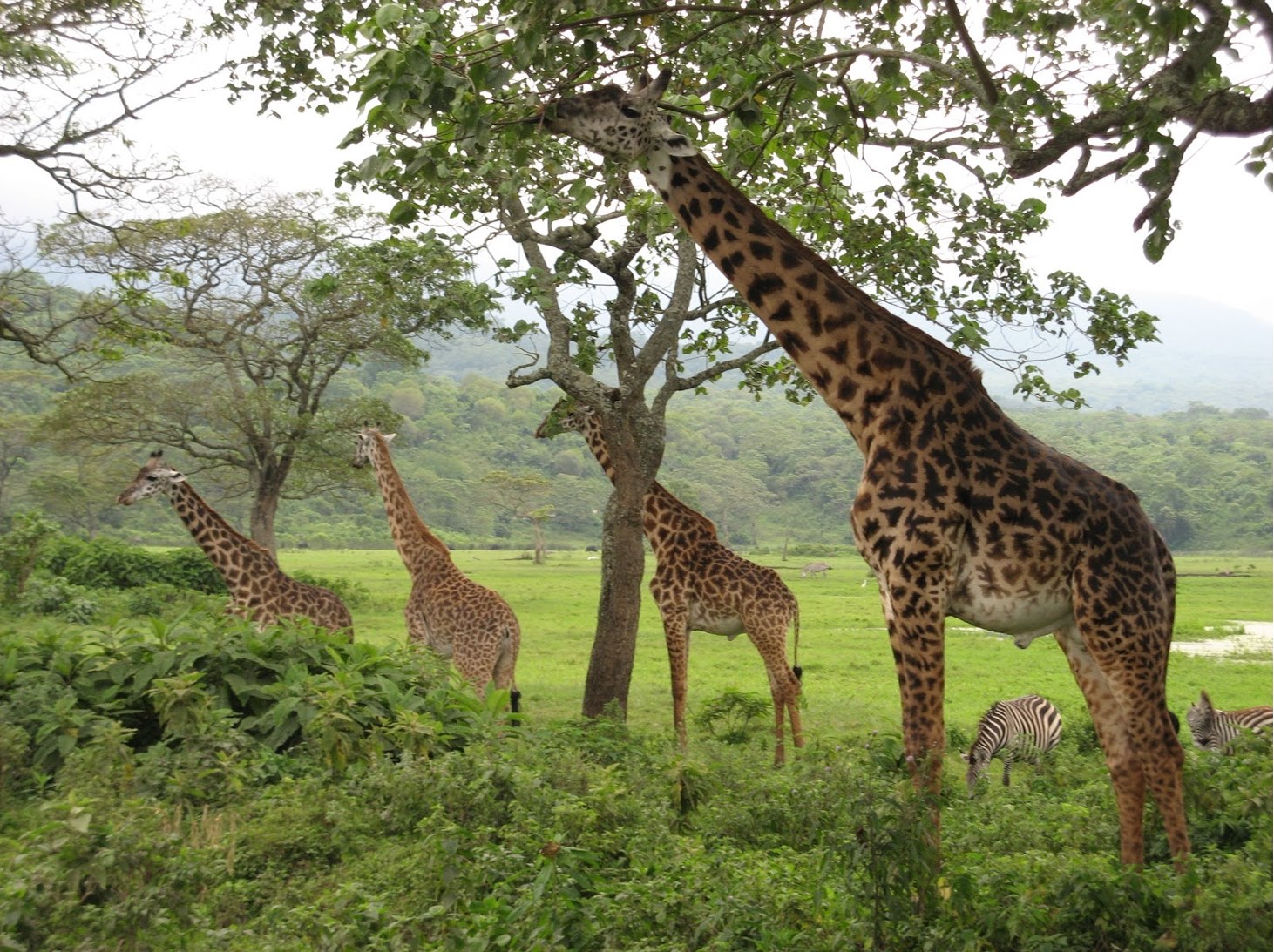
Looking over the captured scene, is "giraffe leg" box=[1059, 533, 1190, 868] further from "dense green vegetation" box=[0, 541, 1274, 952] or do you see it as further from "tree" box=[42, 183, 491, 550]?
"tree" box=[42, 183, 491, 550]

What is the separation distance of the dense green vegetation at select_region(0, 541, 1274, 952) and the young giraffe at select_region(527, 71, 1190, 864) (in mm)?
449

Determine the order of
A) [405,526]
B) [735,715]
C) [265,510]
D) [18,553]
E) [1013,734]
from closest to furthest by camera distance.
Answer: [1013,734] < [735,715] < [405,526] < [18,553] < [265,510]

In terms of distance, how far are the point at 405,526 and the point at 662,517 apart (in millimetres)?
2644

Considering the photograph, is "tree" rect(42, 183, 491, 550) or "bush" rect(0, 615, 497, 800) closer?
"bush" rect(0, 615, 497, 800)

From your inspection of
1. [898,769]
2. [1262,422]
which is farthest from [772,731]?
[1262,422]

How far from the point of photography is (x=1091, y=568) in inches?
195

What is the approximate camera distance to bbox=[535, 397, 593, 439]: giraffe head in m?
10.3

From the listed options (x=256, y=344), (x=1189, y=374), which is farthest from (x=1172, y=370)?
(x=256, y=344)

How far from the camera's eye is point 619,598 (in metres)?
9.75

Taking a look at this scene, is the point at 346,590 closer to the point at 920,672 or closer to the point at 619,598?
the point at 619,598

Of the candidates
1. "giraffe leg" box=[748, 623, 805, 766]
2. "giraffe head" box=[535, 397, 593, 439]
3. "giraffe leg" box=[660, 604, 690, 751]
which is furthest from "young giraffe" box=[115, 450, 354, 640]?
"giraffe leg" box=[748, 623, 805, 766]

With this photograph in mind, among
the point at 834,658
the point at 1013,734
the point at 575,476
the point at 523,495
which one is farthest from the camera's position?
the point at 575,476

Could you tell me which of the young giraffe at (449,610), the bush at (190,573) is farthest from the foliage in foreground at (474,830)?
the bush at (190,573)

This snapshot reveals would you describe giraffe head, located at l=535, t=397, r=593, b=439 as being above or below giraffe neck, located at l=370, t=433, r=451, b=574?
above
